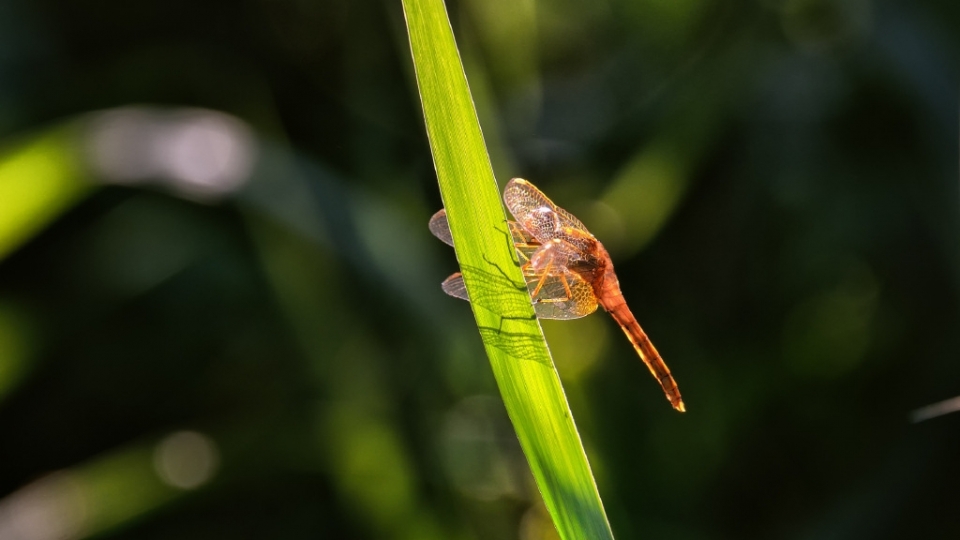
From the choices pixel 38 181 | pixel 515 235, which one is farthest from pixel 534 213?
pixel 38 181

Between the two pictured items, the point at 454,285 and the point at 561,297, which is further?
the point at 561,297

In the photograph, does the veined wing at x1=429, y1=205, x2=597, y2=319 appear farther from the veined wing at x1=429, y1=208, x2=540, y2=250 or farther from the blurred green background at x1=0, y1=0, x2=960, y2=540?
the blurred green background at x1=0, y1=0, x2=960, y2=540

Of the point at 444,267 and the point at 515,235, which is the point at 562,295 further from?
the point at 444,267

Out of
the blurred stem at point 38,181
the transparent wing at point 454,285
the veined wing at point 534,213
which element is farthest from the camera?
the blurred stem at point 38,181

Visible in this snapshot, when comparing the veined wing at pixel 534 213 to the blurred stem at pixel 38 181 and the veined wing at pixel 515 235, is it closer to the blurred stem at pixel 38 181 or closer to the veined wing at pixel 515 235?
the veined wing at pixel 515 235

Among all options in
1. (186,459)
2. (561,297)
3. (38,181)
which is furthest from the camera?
(186,459)

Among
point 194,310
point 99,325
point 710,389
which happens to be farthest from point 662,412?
point 99,325

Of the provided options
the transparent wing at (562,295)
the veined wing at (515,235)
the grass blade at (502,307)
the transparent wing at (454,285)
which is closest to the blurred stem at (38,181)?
the veined wing at (515,235)

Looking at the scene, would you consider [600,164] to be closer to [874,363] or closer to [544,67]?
[544,67]
